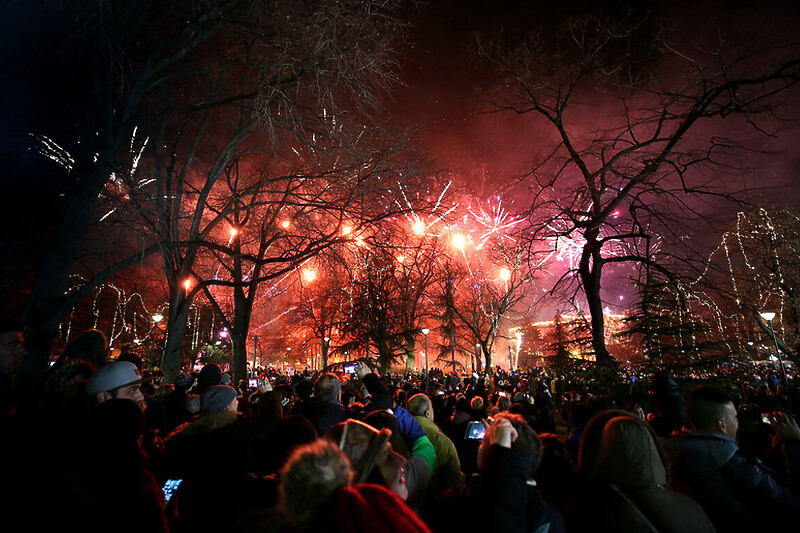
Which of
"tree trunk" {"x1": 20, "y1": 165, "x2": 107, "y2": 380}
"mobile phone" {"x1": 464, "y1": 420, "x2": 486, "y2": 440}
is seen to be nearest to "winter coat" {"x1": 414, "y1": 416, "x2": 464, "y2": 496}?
"mobile phone" {"x1": 464, "y1": 420, "x2": 486, "y2": 440}

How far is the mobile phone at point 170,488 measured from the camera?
3.43 m

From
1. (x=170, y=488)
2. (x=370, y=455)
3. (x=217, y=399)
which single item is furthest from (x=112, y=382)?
(x=370, y=455)

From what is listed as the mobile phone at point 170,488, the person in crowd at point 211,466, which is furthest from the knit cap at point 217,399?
the mobile phone at point 170,488

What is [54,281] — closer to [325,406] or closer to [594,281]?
[325,406]

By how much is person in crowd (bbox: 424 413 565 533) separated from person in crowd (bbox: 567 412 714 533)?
0.62ft

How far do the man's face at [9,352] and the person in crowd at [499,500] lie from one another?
13.5 feet

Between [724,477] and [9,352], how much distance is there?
6.07 metres

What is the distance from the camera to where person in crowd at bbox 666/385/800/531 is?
8.61 feet

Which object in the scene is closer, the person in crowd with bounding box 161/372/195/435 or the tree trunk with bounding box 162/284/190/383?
the person in crowd with bounding box 161/372/195/435

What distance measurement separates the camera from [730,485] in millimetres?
2684

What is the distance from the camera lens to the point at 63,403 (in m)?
3.10

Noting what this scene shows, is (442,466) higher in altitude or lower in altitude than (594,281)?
lower

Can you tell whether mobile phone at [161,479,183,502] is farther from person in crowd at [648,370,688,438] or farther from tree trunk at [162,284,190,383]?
tree trunk at [162,284,190,383]

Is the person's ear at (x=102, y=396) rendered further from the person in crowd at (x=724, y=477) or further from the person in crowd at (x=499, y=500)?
the person in crowd at (x=724, y=477)
